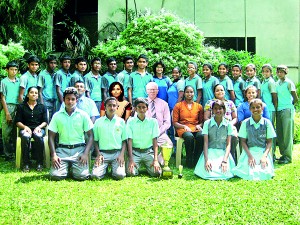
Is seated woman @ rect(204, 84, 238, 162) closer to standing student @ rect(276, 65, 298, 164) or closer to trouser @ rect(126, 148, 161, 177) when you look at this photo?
standing student @ rect(276, 65, 298, 164)

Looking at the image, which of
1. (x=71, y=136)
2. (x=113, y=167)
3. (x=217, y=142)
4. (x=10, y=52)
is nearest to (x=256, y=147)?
(x=217, y=142)

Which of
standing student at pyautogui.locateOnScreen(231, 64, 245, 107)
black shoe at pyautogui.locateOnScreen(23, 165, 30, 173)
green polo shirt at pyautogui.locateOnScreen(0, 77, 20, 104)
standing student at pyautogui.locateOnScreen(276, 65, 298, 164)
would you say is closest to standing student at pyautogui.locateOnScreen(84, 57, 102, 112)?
green polo shirt at pyautogui.locateOnScreen(0, 77, 20, 104)

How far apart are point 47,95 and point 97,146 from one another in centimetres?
199

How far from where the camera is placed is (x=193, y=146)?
7227 millimetres

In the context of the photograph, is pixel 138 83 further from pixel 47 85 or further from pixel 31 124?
pixel 31 124

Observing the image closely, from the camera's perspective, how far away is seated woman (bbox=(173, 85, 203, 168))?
722 cm

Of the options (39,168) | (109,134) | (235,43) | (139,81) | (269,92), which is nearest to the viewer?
(109,134)

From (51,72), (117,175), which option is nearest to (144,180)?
(117,175)

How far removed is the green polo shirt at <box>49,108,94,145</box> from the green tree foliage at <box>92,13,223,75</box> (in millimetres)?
4707

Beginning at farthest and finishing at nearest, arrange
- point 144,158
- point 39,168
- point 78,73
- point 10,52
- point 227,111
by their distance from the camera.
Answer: point 10,52 → point 78,73 → point 227,111 → point 39,168 → point 144,158

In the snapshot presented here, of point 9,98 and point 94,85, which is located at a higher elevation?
point 94,85

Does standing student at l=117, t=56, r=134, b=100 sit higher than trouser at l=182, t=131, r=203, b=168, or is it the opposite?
standing student at l=117, t=56, r=134, b=100

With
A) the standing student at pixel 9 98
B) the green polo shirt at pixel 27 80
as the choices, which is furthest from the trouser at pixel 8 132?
the green polo shirt at pixel 27 80

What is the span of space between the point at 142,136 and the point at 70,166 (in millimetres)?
1251
